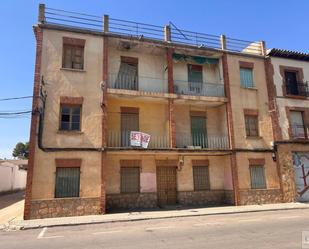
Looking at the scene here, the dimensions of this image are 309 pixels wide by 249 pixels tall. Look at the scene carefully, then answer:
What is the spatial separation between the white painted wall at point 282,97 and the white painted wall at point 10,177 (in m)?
25.9

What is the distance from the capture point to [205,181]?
59.9 ft

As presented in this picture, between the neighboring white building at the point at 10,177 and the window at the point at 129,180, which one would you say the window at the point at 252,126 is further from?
the neighboring white building at the point at 10,177

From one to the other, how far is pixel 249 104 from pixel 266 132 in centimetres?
229

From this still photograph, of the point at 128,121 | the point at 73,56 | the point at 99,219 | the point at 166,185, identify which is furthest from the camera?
the point at 166,185

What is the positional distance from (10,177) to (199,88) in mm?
24148

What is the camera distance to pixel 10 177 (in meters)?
30.6

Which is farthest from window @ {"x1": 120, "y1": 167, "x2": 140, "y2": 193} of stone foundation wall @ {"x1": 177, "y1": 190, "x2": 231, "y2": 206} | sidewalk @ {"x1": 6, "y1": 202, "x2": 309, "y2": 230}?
stone foundation wall @ {"x1": 177, "y1": 190, "x2": 231, "y2": 206}

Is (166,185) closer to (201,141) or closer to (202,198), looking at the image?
(202,198)

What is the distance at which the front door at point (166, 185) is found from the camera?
57.0 feet

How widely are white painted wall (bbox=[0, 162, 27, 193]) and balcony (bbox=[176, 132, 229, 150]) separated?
19405 millimetres

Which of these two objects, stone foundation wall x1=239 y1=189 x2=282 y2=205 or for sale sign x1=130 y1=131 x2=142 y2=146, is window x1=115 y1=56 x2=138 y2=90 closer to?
for sale sign x1=130 y1=131 x2=142 y2=146

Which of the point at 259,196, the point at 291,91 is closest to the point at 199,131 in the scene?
the point at 259,196

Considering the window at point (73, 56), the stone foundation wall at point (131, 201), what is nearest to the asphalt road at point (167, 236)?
the stone foundation wall at point (131, 201)

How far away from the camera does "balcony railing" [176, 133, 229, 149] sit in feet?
59.3
